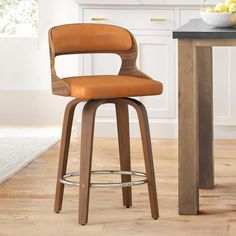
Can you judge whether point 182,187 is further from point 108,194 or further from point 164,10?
point 164,10

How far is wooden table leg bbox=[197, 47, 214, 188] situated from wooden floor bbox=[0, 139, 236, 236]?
93 millimetres

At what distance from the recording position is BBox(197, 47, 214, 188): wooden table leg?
4.37 meters

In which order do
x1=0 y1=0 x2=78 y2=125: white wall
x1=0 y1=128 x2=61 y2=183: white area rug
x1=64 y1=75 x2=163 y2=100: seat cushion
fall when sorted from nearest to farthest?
1. x1=64 y1=75 x2=163 y2=100: seat cushion
2. x1=0 y1=128 x2=61 y2=183: white area rug
3. x1=0 y1=0 x2=78 y2=125: white wall

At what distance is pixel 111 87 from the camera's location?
11.7ft

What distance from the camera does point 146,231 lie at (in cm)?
355

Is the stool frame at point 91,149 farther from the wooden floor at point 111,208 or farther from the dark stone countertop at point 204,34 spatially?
the dark stone countertop at point 204,34

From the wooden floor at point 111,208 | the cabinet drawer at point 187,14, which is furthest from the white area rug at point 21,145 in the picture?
the cabinet drawer at point 187,14

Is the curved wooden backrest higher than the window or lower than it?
higher

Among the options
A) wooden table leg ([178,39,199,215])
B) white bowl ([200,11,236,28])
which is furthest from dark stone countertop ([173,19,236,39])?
white bowl ([200,11,236,28])

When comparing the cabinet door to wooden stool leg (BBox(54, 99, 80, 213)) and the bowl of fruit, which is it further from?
wooden stool leg (BBox(54, 99, 80, 213))

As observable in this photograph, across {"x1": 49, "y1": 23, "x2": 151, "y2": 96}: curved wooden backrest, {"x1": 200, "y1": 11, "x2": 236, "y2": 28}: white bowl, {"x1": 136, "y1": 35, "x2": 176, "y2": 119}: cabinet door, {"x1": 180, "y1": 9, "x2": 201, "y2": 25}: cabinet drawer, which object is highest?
{"x1": 200, "y1": 11, "x2": 236, "y2": 28}: white bowl

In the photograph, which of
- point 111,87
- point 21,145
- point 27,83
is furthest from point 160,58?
point 111,87

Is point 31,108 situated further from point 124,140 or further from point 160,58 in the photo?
point 124,140

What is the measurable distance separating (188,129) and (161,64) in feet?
7.33
